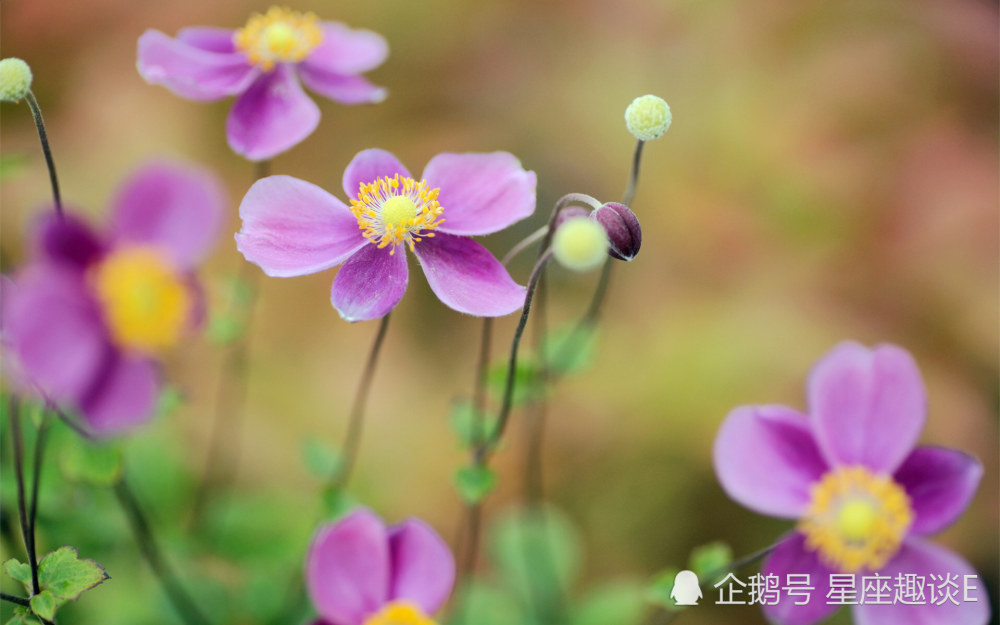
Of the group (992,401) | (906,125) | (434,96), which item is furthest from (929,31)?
(434,96)

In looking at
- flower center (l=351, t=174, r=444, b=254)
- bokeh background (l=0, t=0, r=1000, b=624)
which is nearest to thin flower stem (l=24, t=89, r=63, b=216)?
flower center (l=351, t=174, r=444, b=254)

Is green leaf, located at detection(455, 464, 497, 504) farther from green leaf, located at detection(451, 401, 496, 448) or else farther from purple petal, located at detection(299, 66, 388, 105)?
purple petal, located at detection(299, 66, 388, 105)

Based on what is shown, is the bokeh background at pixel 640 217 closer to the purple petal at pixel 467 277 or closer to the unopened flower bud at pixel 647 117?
the purple petal at pixel 467 277

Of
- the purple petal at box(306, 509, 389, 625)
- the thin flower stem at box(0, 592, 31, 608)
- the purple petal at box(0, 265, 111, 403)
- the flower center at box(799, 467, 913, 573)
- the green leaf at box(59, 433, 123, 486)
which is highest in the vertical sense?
the purple petal at box(0, 265, 111, 403)

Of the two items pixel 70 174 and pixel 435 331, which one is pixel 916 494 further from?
pixel 70 174

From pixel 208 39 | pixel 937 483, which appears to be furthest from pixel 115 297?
pixel 937 483

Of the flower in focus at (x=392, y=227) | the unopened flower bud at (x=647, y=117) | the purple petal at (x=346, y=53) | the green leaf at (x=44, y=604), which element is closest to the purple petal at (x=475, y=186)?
the flower in focus at (x=392, y=227)

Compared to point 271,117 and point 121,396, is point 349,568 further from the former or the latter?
point 271,117
